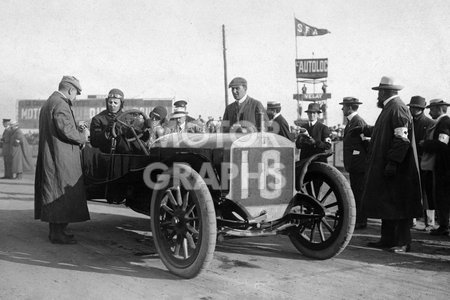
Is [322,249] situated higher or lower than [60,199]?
lower

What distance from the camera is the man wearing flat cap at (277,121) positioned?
22.8 feet

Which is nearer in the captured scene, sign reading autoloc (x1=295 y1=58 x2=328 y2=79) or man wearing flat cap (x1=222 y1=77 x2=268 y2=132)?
man wearing flat cap (x1=222 y1=77 x2=268 y2=132)

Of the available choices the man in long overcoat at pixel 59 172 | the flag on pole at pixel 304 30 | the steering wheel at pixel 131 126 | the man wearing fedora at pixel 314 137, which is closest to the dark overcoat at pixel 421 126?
the man wearing fedora at pixel 314 137

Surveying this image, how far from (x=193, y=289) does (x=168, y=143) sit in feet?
5.71

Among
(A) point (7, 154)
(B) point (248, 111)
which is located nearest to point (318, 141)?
(B) point (248, 111)

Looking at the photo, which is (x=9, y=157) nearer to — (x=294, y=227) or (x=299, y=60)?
(x=294, y=227)

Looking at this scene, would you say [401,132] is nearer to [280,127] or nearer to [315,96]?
[280,127]

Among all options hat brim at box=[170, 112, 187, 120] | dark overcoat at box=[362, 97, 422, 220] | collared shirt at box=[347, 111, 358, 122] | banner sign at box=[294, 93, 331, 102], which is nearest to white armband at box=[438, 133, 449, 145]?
dark overcoat at box=[362, 97, 422, 220]

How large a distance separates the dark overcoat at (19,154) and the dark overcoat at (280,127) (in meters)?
9.79

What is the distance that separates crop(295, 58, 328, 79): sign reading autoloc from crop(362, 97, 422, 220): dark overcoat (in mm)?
34666

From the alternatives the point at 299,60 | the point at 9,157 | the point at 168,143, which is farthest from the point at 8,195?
the point at 299,60

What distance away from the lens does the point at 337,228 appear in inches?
173

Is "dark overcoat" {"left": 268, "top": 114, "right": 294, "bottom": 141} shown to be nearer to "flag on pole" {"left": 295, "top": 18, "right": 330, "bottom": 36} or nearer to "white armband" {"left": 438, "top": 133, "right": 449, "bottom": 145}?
"white armband" {"left": 438, "top": 133, "right": 449, "bottom": 145}

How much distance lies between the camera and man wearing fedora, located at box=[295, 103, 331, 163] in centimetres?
680
